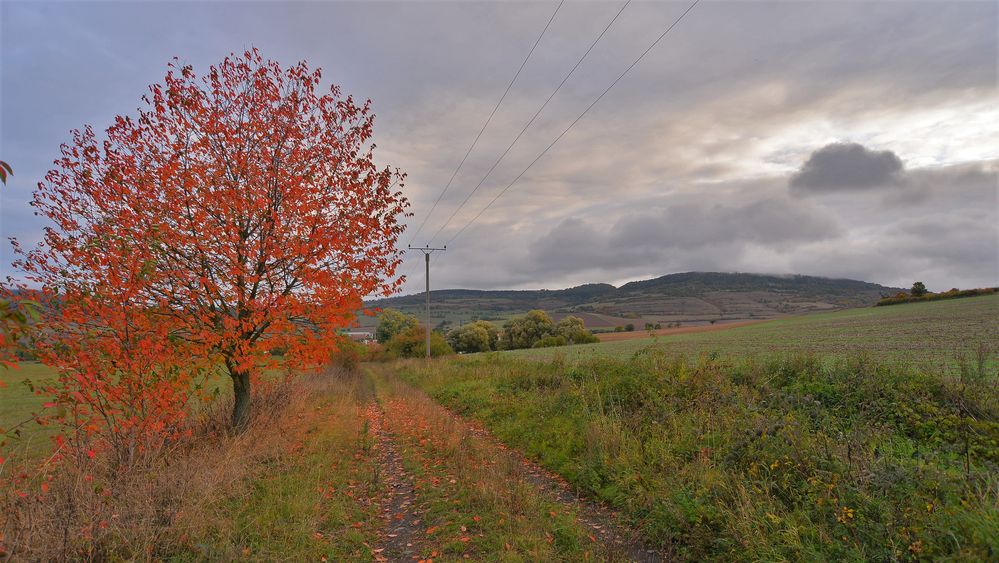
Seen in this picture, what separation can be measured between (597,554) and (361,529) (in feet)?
11.2

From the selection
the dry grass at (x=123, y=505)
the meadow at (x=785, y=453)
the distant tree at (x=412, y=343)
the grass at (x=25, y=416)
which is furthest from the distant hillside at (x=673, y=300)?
the dry grass at (x=123, y=505)

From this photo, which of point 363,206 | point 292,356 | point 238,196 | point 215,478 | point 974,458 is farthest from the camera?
point 363,206

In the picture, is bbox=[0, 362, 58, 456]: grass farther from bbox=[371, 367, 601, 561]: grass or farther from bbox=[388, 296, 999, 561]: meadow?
bbox=[388, 296, 999, 561]: meadow

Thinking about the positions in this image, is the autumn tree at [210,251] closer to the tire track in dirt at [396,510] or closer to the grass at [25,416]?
the tire track in dirt at [396,510]

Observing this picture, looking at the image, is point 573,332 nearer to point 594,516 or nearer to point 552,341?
point 552,341

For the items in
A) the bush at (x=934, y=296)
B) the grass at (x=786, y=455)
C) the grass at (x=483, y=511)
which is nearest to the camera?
the grass at (x=786, y=455)

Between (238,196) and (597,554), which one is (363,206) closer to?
(238,196)

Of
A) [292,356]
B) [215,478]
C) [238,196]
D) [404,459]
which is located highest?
[238,196]

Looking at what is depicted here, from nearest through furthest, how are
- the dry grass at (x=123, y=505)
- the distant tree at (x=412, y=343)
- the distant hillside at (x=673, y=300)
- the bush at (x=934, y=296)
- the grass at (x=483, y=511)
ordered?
1. the dry grass at (x=123, y=505)
2. the grass at (x=483, y=511)
3. the bush at (x=934, y=296)
4. the distant tree at (x=412, y=343)
5. the distant hillside at (x=673, y=300)

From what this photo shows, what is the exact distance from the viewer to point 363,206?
1088cm

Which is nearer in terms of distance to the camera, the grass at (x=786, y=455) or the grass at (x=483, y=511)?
the grass at (x=786, y=455)

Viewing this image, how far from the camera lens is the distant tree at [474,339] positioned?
67312 mm

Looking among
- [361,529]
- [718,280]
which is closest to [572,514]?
[361,529]

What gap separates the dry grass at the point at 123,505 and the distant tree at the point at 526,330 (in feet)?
193
